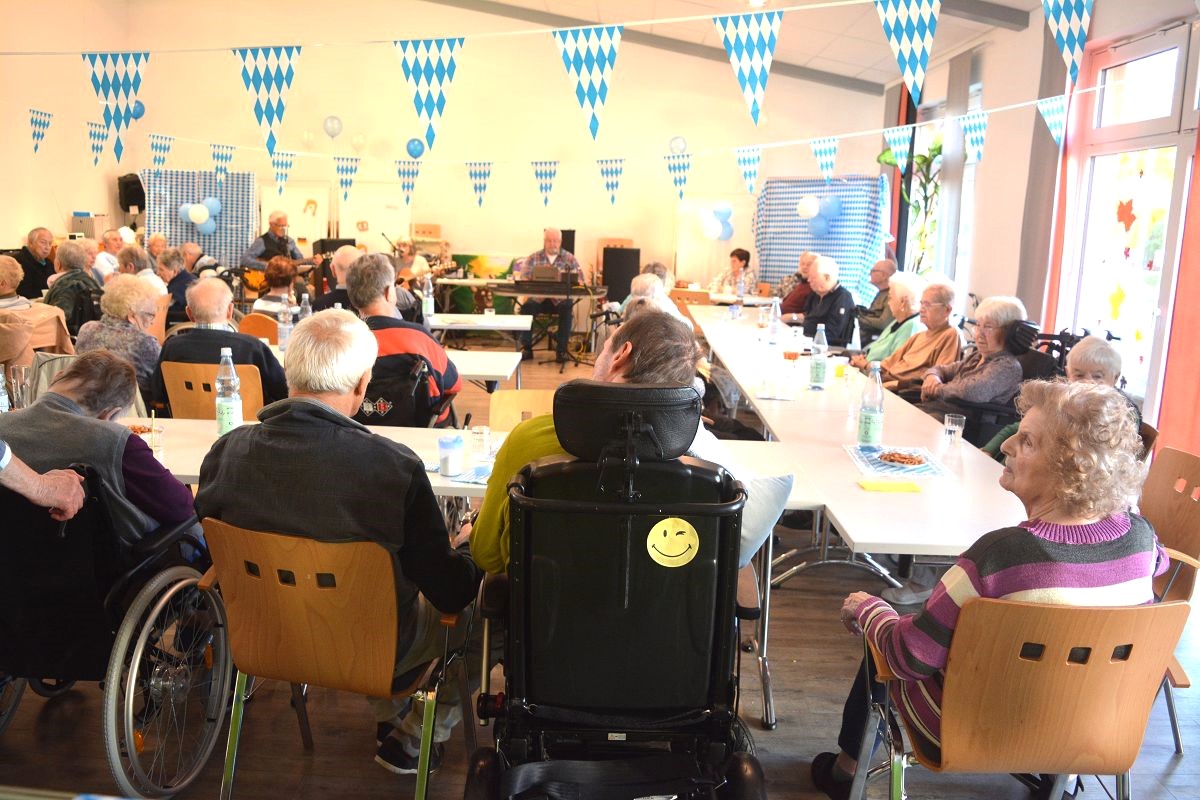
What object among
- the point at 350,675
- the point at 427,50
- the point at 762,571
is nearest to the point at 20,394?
the point at 350,675

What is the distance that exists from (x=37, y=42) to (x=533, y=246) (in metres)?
6.14

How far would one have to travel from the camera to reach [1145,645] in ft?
5.42

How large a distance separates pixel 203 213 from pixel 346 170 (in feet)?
6.06

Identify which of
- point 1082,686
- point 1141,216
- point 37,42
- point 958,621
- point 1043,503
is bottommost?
point 1082,686

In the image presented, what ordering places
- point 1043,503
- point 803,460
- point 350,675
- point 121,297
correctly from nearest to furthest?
point 1043,503 → point 350,675 → point 803,460 → point 121,297

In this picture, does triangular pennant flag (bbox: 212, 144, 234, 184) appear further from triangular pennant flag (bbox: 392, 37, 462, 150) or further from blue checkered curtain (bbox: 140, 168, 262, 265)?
triangular pennant flag (bbox: 392, 37, 462, 150)

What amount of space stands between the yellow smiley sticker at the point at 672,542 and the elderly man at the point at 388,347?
2.24m

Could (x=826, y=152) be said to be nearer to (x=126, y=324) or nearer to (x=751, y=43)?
(x=751, y=43)

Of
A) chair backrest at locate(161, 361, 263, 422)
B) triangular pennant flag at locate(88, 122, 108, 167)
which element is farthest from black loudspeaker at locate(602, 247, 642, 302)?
chair backrest at locate(161, 361, 263, 422)

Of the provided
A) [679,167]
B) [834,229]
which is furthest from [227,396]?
[679,167]

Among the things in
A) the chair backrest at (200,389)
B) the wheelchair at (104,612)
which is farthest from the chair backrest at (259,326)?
the wheelchair at (104,612)

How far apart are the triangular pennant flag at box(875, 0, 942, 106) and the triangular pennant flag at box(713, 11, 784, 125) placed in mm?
666

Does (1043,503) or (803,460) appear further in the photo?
(803,460)

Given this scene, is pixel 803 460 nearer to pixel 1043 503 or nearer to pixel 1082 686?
pixel 1043 503
